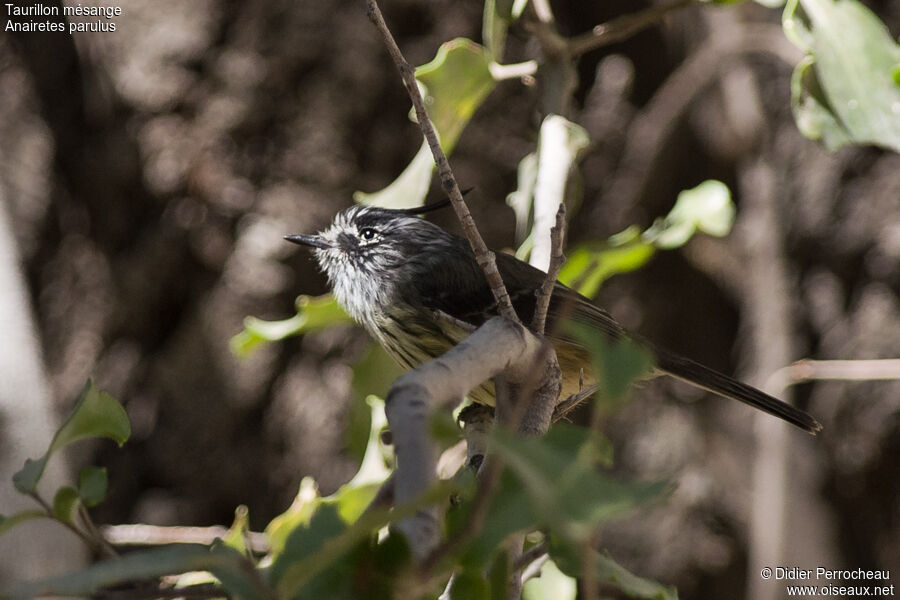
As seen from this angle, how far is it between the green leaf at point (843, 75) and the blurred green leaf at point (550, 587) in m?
0.96

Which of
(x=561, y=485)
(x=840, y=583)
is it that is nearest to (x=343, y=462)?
(x=840, y=583)

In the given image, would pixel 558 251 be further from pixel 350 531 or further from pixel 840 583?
pixel 840 583

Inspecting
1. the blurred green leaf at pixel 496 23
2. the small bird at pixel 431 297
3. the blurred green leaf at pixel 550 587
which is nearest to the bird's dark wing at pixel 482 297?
the small bird at pixel 431 297

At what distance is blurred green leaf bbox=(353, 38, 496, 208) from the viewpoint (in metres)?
1.88

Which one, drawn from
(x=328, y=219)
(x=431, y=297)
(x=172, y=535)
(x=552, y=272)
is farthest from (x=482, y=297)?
(x=328, y=219)

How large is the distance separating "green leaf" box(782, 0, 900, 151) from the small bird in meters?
0.61

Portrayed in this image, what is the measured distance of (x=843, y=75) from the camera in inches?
68.0

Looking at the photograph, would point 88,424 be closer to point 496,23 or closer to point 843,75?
point 496,23

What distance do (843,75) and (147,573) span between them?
157 centimetres

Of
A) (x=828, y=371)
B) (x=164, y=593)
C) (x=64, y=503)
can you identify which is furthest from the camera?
(x=828, y=371)

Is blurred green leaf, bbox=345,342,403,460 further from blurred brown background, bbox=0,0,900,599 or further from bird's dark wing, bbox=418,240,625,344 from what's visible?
blurred brown background, bbox=0,0,900,599

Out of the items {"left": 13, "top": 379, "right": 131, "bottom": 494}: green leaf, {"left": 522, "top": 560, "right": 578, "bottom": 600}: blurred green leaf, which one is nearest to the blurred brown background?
{"left": 522, "top": 560, "right": 578, "bottom": 600}: blurred green leaf

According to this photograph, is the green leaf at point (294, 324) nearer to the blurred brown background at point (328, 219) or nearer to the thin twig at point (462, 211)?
the thin twig at point (462, 211)

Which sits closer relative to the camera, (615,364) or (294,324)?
(615,364)
